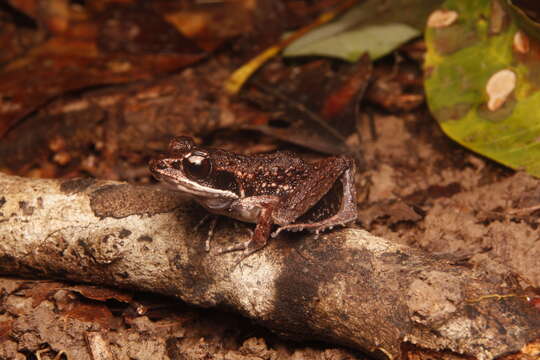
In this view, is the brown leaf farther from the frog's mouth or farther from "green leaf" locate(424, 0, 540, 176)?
"green leaf" locate(424, 0, 540, 176)

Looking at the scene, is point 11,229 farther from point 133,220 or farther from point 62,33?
point 62,33

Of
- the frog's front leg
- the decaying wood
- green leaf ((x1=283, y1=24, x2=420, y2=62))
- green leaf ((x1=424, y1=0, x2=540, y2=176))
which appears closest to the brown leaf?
the decaying wood

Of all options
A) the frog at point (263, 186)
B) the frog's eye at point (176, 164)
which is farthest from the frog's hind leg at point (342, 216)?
the frog's eye at point (176, 164)

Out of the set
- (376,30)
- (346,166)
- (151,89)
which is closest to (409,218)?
(346,166)

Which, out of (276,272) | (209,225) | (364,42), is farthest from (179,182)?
(364,42)

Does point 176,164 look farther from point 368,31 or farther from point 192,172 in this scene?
point 368,31
